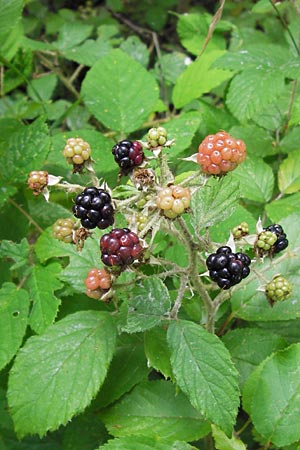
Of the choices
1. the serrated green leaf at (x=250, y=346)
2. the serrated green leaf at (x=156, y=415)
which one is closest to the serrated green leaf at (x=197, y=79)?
the serrated green leaf at (x=250, y=346)

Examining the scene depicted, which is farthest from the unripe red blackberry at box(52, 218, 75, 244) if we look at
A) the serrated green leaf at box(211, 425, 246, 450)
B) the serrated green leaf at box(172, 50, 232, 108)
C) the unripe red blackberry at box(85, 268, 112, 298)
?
the serrated green leaf at box(172, 50, 232, 108)

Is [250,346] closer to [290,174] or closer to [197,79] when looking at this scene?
[290,174]

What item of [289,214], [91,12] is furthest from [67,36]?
[289,214]

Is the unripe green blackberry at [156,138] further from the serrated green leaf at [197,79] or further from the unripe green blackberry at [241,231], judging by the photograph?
the serrated green leaf at [197,79]

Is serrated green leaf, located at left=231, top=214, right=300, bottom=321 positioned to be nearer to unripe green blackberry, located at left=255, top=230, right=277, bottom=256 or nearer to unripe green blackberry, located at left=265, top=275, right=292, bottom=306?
unripe green blackberry, located at left=265, top=275, right=292, bottom=306

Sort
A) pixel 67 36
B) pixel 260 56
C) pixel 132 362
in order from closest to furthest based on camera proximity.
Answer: pixel 132 362, pixel 260 56, pixel 67 36

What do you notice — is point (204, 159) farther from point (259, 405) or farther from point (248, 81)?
point (248, 81)
